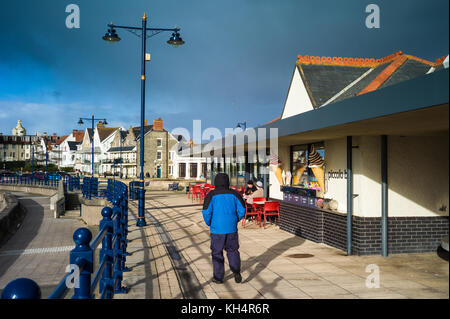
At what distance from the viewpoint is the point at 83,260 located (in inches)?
104

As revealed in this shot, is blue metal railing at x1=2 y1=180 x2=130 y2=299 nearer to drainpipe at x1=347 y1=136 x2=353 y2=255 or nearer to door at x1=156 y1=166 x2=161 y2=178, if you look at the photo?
drainpipe at x1=347 y1=136 x2=353 y2=255

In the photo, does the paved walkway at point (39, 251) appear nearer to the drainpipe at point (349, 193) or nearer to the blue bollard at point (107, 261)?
the blue bollard at point (107, 261)

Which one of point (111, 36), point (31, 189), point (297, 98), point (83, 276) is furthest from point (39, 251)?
point (31, 189)

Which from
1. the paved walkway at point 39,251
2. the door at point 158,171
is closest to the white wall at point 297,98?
the paved walkway at point 39,251

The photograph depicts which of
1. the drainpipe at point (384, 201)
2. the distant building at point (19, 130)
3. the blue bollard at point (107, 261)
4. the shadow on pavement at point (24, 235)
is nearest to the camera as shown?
the blue bollard at point (107, 261)

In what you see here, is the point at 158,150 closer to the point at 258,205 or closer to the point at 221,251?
the point at 258,205

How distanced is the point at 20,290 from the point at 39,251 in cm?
1472

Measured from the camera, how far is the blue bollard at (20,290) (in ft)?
5.00

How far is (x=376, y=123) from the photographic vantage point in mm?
5340

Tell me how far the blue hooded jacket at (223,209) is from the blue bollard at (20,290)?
4152 mm

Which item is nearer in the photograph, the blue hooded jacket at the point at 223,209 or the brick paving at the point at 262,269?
the brick paving at the point at 262,269

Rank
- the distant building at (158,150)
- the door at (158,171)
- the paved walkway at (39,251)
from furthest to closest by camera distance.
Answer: the door at (158,171), the distant building at (158,150), the paved walkway at (39,251)

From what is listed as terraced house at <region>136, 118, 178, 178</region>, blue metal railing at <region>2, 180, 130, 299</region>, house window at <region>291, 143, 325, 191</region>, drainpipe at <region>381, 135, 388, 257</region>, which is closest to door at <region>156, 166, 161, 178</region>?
terraced house at <region>136, 118, 178, 178</region>
